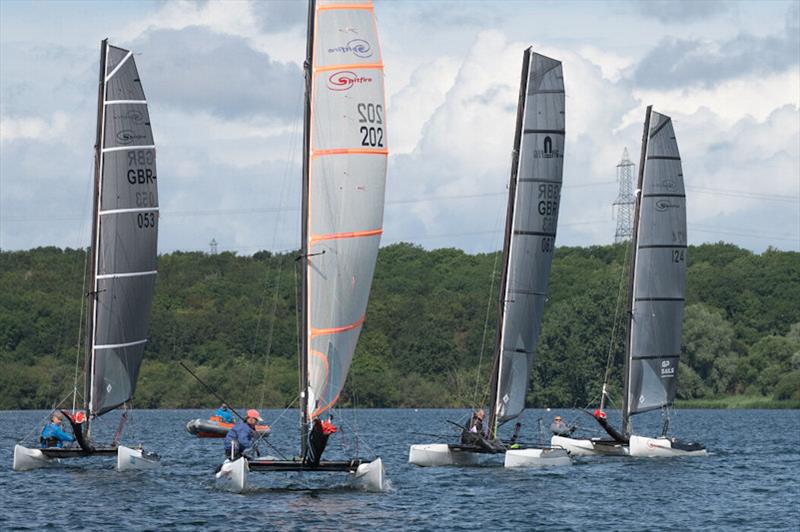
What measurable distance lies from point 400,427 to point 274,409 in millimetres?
35023

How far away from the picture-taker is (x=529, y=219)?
46.5 metres

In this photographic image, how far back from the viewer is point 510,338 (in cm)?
4656

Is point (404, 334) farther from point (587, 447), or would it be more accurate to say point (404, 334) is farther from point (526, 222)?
point (526, 222)

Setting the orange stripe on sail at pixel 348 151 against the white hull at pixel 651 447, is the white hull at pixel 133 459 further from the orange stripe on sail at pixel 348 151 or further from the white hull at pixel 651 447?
the white hull at pixel 651 447

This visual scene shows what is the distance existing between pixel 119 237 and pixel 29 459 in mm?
6806

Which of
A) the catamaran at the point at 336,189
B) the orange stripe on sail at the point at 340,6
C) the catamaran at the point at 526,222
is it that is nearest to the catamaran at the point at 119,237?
the catamaran at the point at 336,189

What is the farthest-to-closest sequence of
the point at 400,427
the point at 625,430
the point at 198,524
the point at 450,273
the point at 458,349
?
the point at 450,273, the point at 458,349, the point at 400,427, the point at 625,430, the point at 198,524

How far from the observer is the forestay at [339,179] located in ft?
116

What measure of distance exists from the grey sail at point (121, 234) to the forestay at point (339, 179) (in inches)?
439

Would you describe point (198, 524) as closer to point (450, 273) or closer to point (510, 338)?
point (510, 338)

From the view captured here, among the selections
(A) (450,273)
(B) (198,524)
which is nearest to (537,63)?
(B) (198,524)

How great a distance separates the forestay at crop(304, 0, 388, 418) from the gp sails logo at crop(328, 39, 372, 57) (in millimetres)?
23

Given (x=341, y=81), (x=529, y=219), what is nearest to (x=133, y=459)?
(x=341, y=81)

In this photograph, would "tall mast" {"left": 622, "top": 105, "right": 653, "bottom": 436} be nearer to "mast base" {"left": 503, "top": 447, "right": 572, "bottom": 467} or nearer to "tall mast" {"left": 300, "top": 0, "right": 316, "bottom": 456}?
"mast base" {"left": 503, "top": 447, "right": 572, "bottom": 467}
